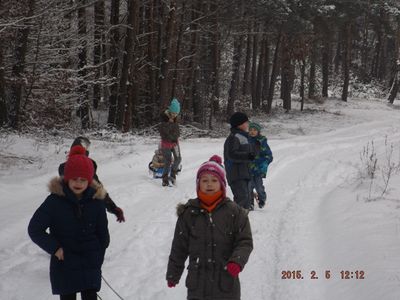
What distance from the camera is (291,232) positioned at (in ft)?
25.9

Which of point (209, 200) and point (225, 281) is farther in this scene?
point (209, 200)

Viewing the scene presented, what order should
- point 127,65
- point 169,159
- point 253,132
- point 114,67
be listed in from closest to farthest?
point 253,132
point 169,159
point 127,65
point 114,67

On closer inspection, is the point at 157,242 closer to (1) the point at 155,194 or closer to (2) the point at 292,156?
(1) the point at 155,194

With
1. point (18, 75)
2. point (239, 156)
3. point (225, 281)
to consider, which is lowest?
point (225, 281)

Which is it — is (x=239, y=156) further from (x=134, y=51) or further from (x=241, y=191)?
(x=134, y=51)

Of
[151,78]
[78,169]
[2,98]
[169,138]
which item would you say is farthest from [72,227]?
[151,78]

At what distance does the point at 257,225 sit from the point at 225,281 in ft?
14.9

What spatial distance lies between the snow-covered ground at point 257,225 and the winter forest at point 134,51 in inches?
111

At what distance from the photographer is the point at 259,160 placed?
30.8 feet

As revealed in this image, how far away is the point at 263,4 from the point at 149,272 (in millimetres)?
26081

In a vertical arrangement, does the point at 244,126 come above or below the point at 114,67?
below

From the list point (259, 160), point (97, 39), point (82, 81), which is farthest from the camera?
point (82, 81)

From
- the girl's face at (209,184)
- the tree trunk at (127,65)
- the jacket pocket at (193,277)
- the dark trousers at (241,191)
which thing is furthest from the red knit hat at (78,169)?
the tree trunk at (127,65)

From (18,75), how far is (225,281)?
1454cm
